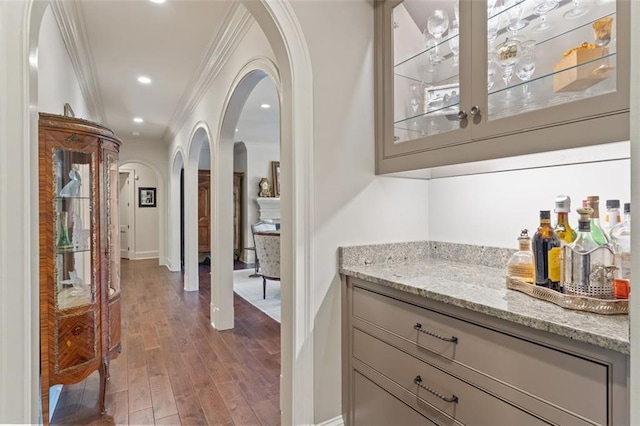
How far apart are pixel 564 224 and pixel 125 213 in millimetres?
9847

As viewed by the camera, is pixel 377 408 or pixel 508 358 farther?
pixel 377 408

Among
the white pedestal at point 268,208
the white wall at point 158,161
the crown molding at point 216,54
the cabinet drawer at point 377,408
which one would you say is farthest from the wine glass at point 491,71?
the white wall at point 158,161

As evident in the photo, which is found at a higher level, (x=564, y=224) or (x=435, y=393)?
(x=564, y=224)

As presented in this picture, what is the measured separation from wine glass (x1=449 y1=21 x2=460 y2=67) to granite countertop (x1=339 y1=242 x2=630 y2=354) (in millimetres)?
1010

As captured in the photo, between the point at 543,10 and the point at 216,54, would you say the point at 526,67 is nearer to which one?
the point at 543,10

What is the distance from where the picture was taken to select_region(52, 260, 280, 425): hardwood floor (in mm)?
2102

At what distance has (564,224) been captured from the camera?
1336 mm

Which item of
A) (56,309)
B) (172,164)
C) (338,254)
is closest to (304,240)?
(338,254)

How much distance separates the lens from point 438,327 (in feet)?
4.29

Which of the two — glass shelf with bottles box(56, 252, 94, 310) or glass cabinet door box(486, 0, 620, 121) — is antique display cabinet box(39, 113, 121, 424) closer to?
→ glass shelf with bottles box(56, 252, 94, 310)

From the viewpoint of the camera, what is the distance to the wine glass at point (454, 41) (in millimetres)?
1517

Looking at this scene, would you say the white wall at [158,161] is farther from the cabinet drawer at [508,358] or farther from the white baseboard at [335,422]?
the cabinet drawer at [508,358]

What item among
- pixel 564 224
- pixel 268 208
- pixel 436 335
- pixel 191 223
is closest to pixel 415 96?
pixel 564 224

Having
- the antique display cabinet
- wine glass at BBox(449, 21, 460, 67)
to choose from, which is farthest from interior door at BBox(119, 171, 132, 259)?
wine glass at BBox(449, 21, 460, 67)
